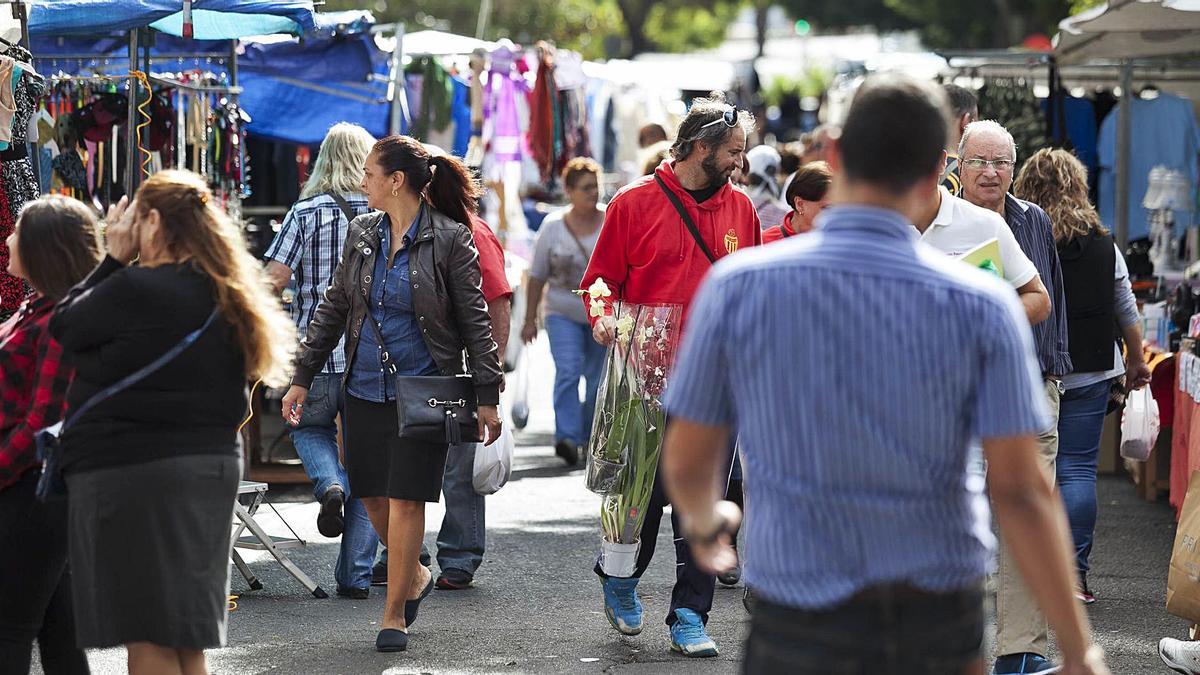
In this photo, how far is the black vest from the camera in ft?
22.0

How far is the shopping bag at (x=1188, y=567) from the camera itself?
552 cm

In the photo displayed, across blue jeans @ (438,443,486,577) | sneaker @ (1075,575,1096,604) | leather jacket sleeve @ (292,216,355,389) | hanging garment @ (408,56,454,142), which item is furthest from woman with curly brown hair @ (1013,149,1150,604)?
hanging garment @ (408,56,454,142)

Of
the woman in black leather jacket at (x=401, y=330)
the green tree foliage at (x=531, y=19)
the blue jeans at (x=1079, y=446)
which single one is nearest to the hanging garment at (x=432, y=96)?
the woman in black leather jacket at (x=401, y=330)

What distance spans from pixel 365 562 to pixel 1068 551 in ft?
15.2

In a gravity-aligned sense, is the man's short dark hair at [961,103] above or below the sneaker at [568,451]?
above

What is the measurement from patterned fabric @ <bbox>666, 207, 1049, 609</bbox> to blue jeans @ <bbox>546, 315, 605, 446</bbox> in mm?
7773

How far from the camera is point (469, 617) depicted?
682 centimetres

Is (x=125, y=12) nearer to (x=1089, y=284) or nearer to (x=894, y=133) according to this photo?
(x=1089, y=284)

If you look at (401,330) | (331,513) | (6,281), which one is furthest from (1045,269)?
(6,281)

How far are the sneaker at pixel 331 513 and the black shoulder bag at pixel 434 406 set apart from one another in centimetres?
110

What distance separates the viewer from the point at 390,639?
6117 mm

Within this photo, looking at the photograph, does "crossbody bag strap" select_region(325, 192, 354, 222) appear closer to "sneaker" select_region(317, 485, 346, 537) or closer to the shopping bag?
"sneaker" select_region(317, 485, 346, 537)

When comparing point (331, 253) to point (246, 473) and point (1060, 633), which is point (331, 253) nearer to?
point (246, 473)

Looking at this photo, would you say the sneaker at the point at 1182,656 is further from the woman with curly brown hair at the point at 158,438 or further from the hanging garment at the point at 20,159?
the hanging garment at the point at 20,159
